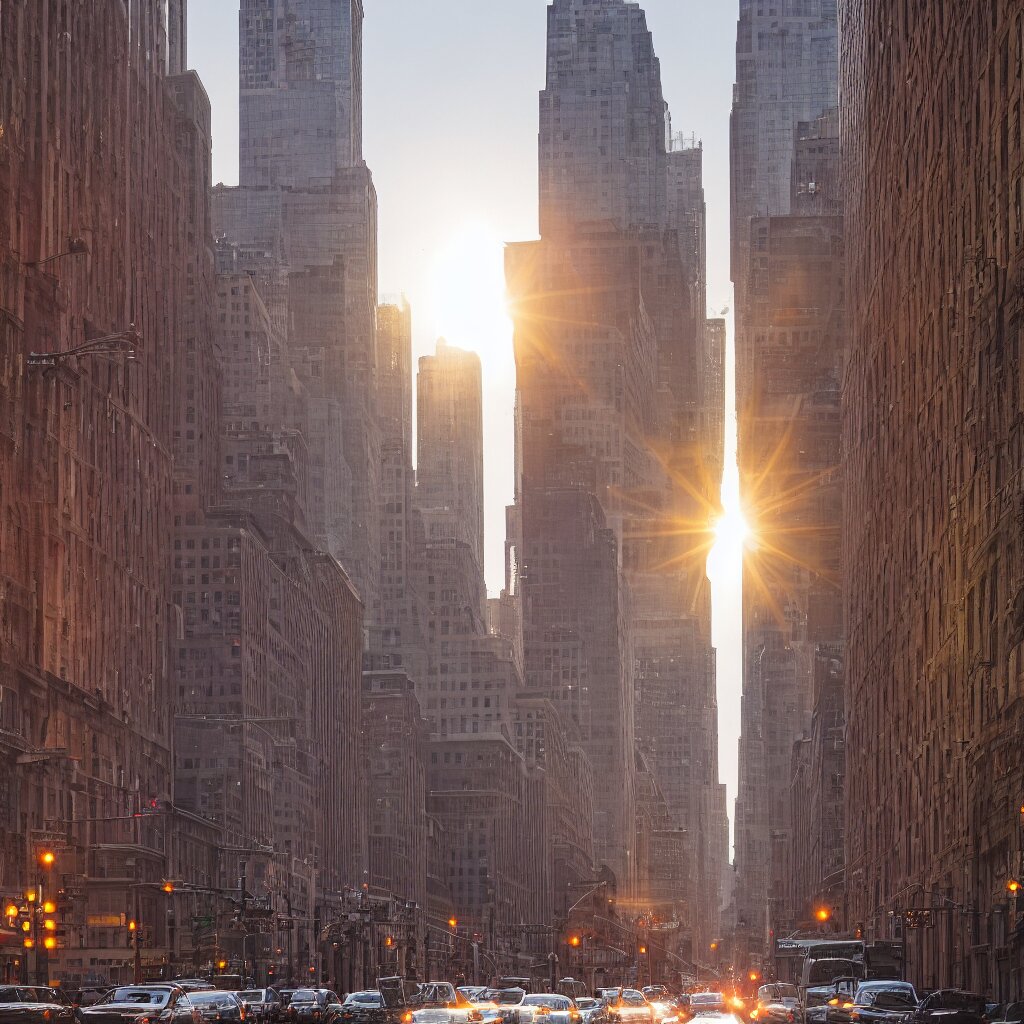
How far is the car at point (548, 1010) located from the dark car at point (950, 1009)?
1590 cm

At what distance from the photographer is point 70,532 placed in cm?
14438

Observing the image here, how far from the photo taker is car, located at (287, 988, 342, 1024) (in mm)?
73688

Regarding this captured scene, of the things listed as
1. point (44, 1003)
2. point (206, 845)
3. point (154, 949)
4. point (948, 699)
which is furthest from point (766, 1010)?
point (206, 845)

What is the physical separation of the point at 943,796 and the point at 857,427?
182ft

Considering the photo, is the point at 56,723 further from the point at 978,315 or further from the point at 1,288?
the point at 978,315

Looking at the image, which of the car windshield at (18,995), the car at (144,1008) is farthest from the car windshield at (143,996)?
the car windshield at (18,995)

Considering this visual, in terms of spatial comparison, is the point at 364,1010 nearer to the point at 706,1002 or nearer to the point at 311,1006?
the point at 311,1006

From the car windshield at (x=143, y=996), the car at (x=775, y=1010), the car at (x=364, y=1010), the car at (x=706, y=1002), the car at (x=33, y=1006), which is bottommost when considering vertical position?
the car at (x=706, y=1002)

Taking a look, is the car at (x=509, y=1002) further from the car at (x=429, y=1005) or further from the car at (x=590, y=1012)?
the car at (x=590, y=1012)

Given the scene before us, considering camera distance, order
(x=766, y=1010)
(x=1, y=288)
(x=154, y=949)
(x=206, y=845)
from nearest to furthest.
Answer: (x=766, y=1010)
(x=1, y=288)
(x=154, y=949)
(x=206, y=845)

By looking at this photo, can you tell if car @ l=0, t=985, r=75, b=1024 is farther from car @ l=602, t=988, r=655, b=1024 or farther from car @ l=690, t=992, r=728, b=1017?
car @ l=690, t=992, r=728, b=1017

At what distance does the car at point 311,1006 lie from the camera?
2901 inches

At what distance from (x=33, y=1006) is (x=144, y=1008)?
675 cm

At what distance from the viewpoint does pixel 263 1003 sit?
74.6m
